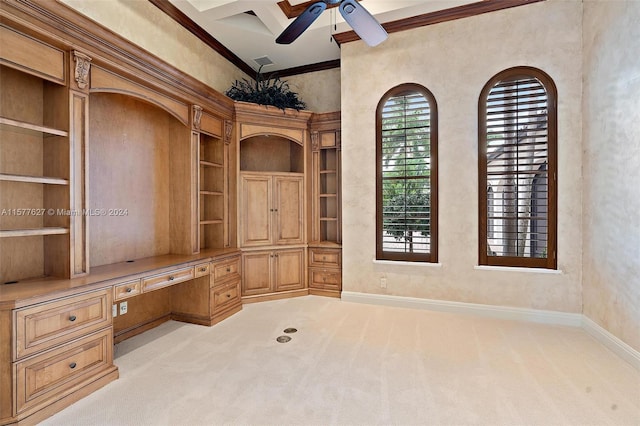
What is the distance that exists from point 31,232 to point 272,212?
8.69ft

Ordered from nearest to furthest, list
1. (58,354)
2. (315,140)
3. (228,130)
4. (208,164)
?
(58,354)
(208,164)
(228,130)
(315,140)

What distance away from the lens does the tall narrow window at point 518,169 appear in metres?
3.47

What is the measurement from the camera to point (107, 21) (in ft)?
9.70

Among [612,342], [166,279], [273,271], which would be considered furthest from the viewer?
[273,271]

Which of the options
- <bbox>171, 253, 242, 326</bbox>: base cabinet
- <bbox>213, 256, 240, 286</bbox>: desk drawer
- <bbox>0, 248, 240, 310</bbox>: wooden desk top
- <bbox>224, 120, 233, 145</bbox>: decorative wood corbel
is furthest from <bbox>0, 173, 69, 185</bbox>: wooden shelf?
<bbox>224, 120, 233, 145</bbox>: decorative wood corbel

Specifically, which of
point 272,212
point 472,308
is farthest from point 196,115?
point 472,308

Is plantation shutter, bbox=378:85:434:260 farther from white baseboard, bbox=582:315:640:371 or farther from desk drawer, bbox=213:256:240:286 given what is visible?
desk drawer, bbox=213:256:240:286

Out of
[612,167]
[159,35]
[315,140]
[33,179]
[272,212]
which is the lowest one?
[272,212]

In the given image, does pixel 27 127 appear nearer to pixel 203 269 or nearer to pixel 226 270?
pixel 203 269

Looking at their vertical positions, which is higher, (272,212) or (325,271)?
(272,212)

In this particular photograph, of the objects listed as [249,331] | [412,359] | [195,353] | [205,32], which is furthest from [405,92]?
[195,353]

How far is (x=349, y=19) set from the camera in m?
2.69

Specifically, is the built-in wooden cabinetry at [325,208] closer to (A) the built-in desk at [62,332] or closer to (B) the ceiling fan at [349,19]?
(B) the ceiling fan at [349,19]

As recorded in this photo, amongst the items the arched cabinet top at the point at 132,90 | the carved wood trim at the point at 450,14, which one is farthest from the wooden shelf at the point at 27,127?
the carved wood trim at the point at 450,14
